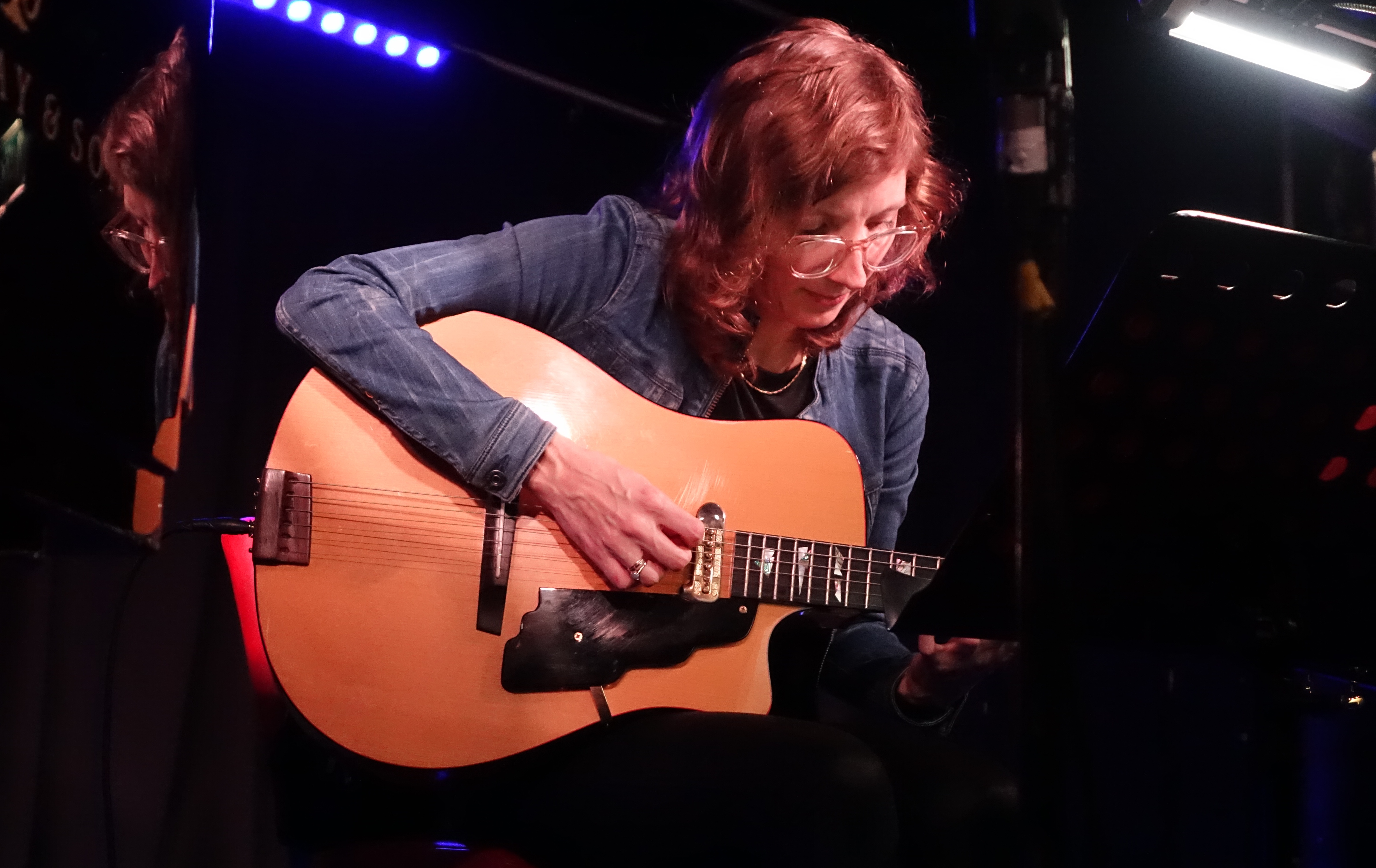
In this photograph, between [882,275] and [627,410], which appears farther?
[882,275]

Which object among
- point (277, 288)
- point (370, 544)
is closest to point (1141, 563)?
point (370, 544)

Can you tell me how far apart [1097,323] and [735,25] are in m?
1.54

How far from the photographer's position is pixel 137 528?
3.10 ft

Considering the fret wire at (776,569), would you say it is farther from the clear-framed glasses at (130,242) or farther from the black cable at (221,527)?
the clear-framed glasses at (130,242)

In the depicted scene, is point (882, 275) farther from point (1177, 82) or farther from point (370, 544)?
Result: point (1177, 82)

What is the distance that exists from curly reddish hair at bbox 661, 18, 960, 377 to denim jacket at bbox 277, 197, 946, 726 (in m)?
0.05

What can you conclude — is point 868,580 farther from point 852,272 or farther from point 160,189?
point 160,189

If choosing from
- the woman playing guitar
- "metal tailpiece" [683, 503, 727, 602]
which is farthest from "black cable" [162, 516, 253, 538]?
"metal tailpiece" [683, 503, 727, 602]

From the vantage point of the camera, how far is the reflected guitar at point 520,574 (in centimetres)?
127

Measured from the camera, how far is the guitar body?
127cm

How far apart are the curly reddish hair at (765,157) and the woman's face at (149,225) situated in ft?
2.82

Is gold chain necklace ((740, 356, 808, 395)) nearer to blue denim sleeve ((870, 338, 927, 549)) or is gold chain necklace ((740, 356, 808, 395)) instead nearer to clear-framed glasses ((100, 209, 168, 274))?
blue denim sleeve ((870, 338, 927, 549))

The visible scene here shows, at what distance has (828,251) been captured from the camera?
166 centimetres

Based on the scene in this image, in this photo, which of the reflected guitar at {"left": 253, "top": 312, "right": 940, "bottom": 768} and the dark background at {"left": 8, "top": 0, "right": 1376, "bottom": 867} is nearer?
the reflected guitar at {"left": 253, "top": 312, "right": 940, "bottom": 768}
